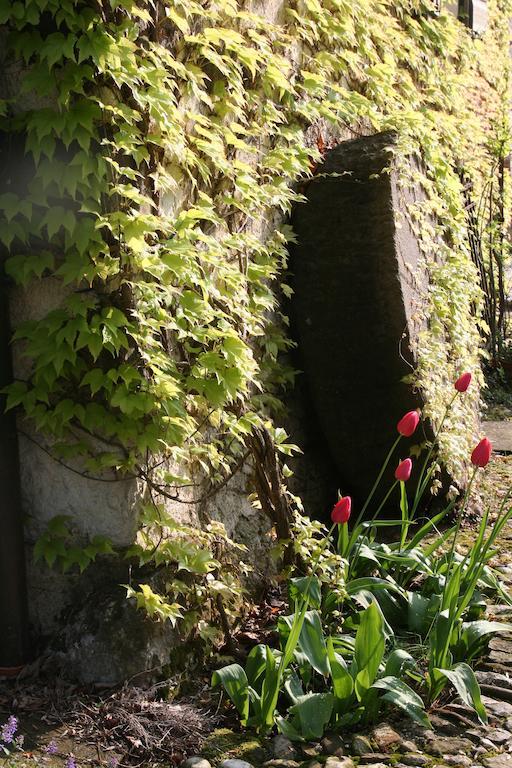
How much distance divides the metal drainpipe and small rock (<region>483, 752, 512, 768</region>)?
5.13 feet

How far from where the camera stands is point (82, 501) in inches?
136

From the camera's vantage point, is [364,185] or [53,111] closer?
[53,111]

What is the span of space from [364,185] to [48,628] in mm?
2544

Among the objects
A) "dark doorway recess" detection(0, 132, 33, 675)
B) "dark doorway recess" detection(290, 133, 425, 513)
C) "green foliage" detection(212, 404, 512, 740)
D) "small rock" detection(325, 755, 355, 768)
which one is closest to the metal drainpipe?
"dark doorway recess" detection(0, 132, 33, 675)

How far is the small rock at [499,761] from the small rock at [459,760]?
2.0 inches

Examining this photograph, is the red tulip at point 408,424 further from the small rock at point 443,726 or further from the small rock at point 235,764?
the small rock at point 235,764

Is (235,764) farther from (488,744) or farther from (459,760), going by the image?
(488,744)

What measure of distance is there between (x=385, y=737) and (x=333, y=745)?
0.17 metres

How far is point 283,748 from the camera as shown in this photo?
2.97m

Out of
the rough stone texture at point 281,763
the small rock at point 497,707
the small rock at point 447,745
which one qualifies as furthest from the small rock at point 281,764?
the small rock at point 497,707

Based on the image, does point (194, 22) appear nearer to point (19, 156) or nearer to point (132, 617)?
point (19, 156)

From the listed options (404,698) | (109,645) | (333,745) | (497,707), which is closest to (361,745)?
(333,745)

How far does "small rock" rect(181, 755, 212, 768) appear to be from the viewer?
285 centimetres

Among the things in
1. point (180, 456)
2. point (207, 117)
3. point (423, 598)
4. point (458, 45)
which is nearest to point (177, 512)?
point (180, 456)
